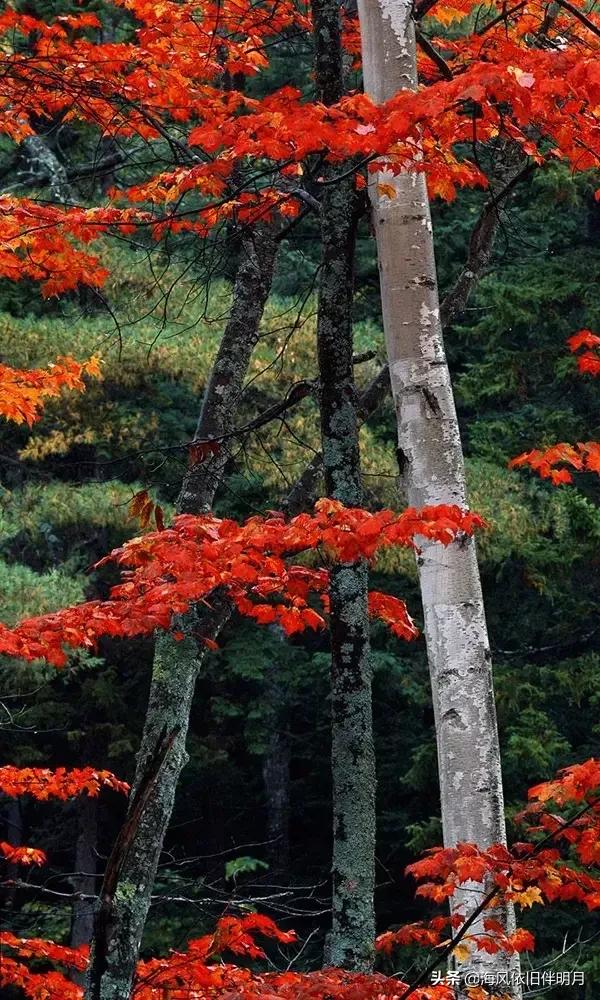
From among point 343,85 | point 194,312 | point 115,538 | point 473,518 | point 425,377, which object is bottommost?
point 473,518

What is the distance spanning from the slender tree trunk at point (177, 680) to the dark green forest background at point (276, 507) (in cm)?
251

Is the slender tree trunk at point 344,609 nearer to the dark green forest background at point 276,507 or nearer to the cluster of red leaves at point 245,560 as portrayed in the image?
the cluster of red leaves at point 245,560

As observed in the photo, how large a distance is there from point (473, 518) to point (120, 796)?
12.1 meters

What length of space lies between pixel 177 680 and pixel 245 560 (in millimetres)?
1231

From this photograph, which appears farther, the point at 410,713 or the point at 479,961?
the point at 410,713

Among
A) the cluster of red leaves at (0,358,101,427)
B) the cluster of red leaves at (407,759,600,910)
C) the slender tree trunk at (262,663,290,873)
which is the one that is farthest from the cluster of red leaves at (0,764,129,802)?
the slender tree trunk at (262,663,290,873)

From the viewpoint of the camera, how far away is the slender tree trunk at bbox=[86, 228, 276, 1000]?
149 inches

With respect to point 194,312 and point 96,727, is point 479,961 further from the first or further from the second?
point 96,727

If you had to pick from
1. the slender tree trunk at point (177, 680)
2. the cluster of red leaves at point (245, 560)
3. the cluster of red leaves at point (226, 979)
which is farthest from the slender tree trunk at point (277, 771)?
the cluster of red leaves at point (245, 560)

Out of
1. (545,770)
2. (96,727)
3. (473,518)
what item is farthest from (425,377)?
(96,727)

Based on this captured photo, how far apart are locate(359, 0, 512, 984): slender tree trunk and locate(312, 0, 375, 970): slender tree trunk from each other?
350 millimetres

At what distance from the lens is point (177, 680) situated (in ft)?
14.3

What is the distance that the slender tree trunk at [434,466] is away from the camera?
9.64 ft

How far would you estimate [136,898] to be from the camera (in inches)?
158
